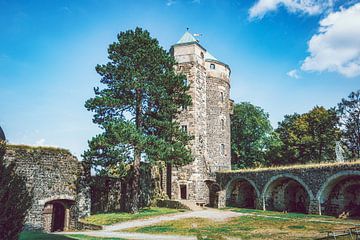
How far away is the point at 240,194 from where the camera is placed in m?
30.1

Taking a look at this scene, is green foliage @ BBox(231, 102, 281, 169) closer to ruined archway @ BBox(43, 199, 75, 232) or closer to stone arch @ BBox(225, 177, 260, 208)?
stone arch @ BBox(225, 177, 260, 208)

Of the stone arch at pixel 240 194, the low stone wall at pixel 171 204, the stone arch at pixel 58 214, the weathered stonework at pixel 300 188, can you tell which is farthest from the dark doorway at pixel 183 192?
the stone arch at pixel 58 214

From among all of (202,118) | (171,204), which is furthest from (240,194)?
(202,118)

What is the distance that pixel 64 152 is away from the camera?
20.8 m

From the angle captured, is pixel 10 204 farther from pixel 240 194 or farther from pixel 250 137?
pixel 250 137

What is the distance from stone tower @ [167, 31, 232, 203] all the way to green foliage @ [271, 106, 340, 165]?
8.53 meters

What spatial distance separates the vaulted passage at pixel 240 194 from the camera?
29.7 meters

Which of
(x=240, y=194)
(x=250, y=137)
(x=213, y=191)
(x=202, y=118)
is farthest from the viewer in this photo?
(x=250, y=137)

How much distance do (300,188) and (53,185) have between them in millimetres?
18932

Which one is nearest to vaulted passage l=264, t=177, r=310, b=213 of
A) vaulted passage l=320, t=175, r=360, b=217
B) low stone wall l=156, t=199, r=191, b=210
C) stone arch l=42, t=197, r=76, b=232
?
vaulted passage l=320, t=175, r=360, b=217

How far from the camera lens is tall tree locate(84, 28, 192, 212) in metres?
20.2

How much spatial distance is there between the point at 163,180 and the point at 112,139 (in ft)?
33.3

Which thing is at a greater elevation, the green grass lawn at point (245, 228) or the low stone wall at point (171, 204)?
the low stone wall at point (171, 204)

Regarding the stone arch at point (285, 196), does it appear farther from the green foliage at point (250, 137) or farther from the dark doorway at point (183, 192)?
the green foliage at point (250, 137)
